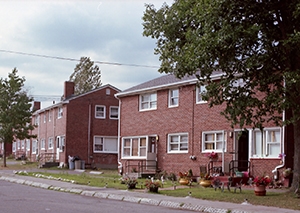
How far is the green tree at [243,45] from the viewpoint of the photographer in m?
18.1

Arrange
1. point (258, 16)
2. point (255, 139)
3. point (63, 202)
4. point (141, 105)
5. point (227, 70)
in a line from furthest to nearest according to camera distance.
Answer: point (141, 105) → point (255, 139) → point (227, 70) → point (258, 16) → point (63, 202)

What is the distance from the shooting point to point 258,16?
1886 centimetres

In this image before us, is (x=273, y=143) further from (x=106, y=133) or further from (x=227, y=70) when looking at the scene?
(x=106, y=133)

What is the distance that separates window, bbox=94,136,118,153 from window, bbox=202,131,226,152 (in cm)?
2050

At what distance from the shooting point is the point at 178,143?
1230 inches

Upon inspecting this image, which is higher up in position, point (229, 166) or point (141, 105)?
point (141, 105)

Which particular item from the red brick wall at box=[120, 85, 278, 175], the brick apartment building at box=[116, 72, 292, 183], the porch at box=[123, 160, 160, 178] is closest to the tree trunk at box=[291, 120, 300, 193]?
the brick apartment building at box=[116, 72, 292, 183]

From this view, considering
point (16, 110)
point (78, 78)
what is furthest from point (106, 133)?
point (78, 78)

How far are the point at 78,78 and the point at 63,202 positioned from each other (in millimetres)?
65628

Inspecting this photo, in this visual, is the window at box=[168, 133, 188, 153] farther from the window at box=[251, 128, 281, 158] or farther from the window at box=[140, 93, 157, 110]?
the window at box=[251, 128, 281, 158]

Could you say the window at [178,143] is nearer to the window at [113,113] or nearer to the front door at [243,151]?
the front door at [243,151]

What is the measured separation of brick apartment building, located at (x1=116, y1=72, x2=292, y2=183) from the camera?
1008 inches

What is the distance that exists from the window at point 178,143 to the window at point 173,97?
2.00 metres

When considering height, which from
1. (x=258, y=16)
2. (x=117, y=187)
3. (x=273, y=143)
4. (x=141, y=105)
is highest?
(x=258, y=16)
